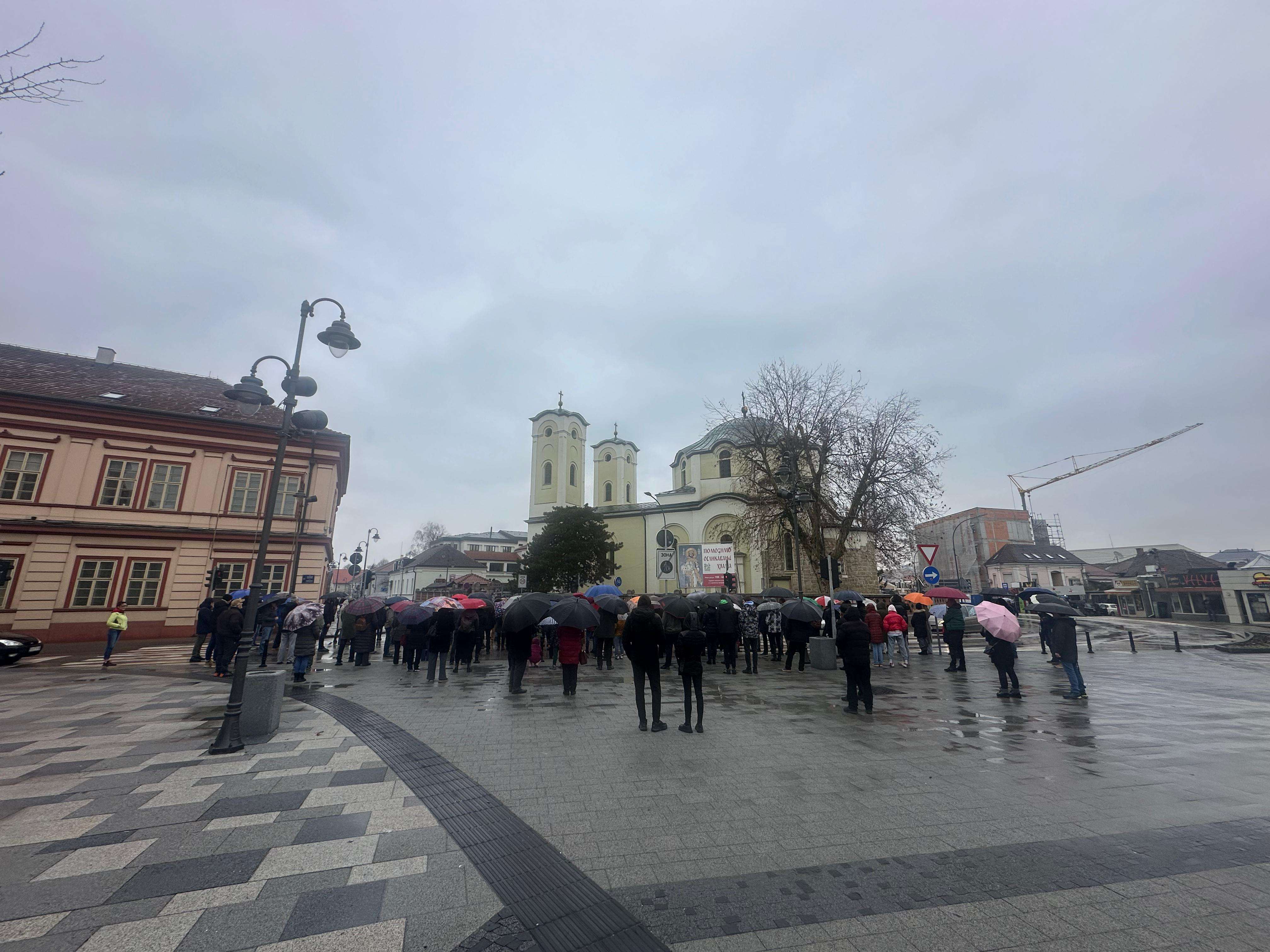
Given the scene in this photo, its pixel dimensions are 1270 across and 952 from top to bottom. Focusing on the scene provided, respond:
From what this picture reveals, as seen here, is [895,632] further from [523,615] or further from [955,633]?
[523,615]

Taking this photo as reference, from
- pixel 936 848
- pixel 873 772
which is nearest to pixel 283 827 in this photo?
pixel 936 848

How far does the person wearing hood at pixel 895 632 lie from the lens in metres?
15.7

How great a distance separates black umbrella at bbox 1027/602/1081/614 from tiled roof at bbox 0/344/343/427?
29.1m

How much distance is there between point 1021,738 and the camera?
25.3ft

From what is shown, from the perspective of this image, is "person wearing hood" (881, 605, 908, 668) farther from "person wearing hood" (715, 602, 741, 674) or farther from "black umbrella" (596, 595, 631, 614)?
"black umbrella" (596, 595, 631, 614)

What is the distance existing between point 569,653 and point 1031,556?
259ft

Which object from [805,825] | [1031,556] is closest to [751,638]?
[805,825]

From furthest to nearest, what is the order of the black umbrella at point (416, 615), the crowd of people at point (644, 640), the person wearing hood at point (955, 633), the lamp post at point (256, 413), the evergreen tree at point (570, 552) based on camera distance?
the evergreen tree at point (570, 552) → the person wearing hood at point (955, 633) → the black umbrella at point (416, 615) → the crowd of people at point (644, 640) → the lamp post at point (256, 413)

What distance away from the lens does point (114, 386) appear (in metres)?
26.7

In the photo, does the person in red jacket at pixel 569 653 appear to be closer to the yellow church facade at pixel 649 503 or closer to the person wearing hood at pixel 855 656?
the person wearing hood at pixel 855 656

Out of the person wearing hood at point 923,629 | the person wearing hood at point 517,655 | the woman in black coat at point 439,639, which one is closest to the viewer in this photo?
the person wearing hood at point 517,655

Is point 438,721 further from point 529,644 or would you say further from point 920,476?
point 920,476

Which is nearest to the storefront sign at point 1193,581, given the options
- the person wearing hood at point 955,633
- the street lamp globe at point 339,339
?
the person wearing hood at point 955,633

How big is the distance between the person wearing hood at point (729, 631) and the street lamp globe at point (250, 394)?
10.5 metres
